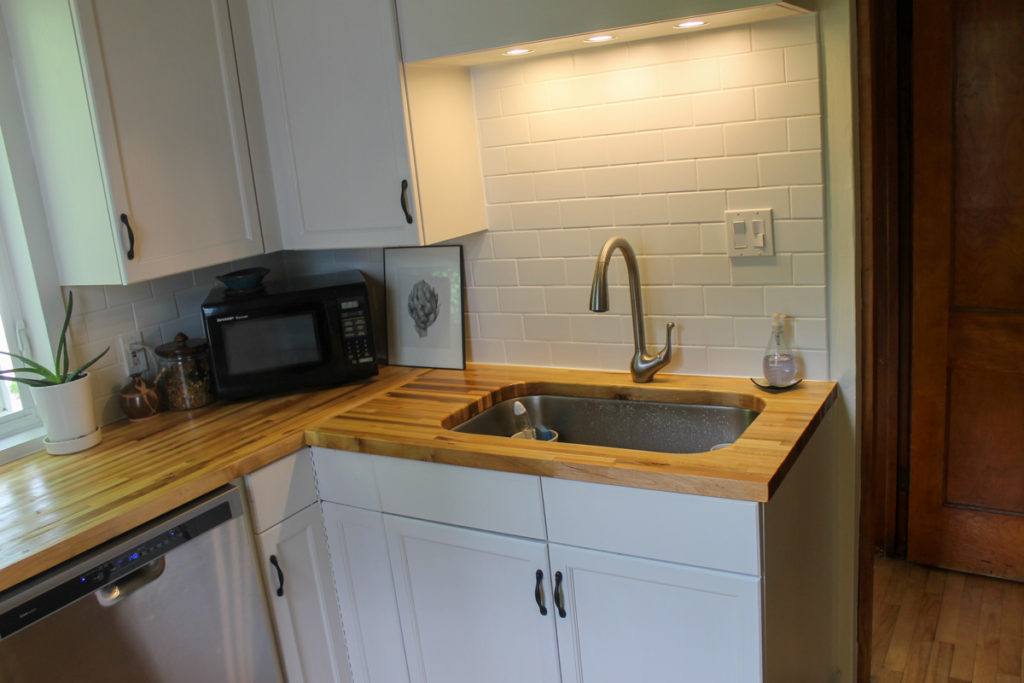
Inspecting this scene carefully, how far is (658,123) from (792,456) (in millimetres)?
896

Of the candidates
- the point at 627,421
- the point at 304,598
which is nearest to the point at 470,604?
the point at 304,598

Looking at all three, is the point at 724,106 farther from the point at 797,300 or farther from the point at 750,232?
the point at 797,300

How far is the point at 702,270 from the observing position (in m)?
2.20

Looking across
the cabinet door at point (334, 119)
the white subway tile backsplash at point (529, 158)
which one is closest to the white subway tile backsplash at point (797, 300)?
the white subway tile backsplash at point (529, 158)

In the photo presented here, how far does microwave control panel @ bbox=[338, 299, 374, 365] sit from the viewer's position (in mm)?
2434

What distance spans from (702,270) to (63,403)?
5.29 ft

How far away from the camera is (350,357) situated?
246cm

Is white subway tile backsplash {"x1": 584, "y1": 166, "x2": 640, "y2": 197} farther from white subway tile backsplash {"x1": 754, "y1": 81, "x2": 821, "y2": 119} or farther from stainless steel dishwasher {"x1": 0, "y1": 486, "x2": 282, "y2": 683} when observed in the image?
stainless steel dishwasher {"x1": 0, "y1": 486, "x2": 282, "y2": 683}

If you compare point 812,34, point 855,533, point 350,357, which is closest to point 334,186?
point 350,357

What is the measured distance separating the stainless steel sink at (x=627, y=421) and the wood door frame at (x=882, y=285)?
35cm

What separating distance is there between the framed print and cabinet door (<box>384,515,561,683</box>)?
68cm

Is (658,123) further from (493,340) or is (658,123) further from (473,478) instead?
(473,478)

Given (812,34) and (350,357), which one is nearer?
(812,34)

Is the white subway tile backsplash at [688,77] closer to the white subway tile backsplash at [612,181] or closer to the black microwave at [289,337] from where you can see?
the white subway tile backsplash at [612,181]
